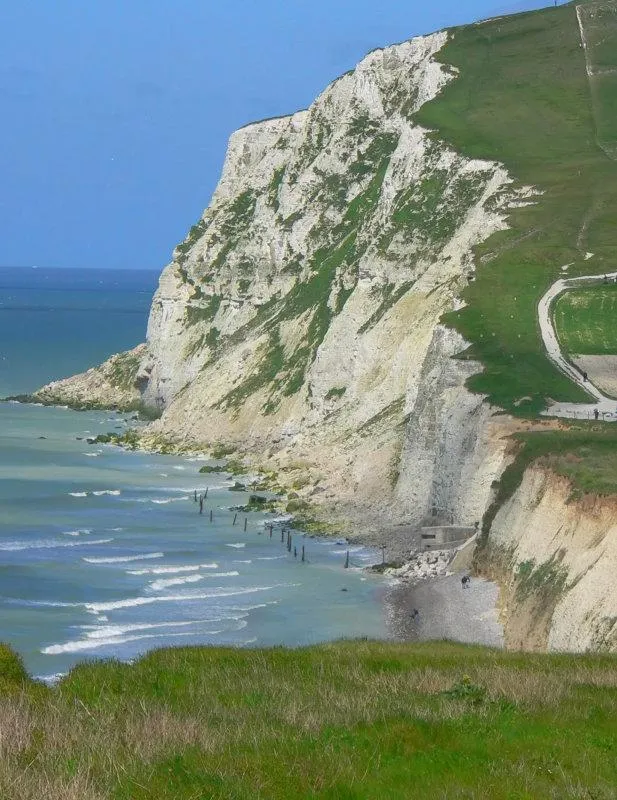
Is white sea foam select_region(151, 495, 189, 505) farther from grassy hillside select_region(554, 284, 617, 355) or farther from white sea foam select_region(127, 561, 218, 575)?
grassy hillside select_region(554, 284, 617, 355)

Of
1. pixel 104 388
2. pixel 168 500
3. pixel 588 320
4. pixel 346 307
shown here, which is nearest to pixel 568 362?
pixel 588 320

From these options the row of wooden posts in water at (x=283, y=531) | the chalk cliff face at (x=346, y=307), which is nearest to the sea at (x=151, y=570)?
the row of wooden posts in water at (x=283, y=531)

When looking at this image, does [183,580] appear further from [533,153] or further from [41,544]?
[533,153]

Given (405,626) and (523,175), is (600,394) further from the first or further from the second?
(523,175)

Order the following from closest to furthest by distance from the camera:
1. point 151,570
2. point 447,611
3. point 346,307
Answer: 1. point 447,611
2. point 151,570
3. point 346,307

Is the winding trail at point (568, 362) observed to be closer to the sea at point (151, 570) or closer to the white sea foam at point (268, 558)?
the sea at point (151, 570)

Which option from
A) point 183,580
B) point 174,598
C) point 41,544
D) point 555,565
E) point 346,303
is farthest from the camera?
point 346,303
